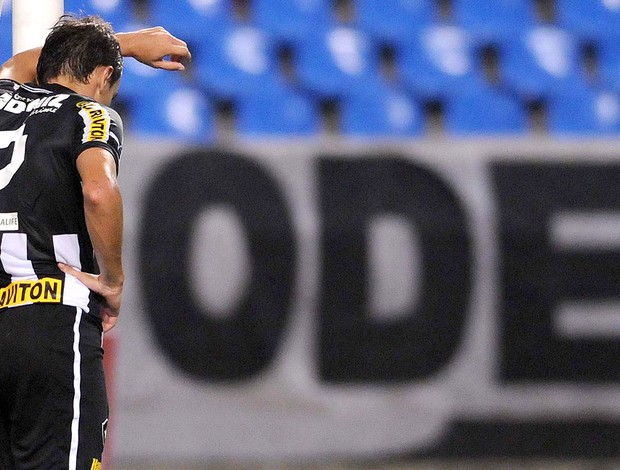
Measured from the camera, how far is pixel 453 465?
5.03 meters

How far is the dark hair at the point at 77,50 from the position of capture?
8.56 feet

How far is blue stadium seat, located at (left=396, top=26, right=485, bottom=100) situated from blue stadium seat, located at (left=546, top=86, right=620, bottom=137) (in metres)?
0.43

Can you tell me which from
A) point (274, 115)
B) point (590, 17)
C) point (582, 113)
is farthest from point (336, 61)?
point (590, 17)

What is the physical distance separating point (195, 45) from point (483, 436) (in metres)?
2.55

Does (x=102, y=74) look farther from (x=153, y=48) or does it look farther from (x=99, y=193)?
(x=99, y=193)

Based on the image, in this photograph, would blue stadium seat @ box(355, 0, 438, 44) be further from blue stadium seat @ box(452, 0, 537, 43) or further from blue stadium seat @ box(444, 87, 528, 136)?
blue stadium seat @ box(444, 87, 528, 136)

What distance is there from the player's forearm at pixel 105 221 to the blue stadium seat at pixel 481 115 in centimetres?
360

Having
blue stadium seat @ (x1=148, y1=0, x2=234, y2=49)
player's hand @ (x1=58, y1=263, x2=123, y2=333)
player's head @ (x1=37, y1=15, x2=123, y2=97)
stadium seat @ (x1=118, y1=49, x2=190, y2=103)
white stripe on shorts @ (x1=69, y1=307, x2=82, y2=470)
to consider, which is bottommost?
white stripe on shorts @ (x1=69, y1=307, x2=82, y2=470)

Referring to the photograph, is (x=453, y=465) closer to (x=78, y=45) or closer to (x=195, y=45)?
(x=195, y=45)

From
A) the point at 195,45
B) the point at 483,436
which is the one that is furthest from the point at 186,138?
the point at 483,436

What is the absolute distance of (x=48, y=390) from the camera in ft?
8.27

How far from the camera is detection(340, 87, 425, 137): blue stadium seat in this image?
5.80 metres

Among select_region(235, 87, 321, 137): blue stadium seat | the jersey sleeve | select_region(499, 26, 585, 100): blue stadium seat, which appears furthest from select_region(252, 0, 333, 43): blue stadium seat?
the jersey sleeve

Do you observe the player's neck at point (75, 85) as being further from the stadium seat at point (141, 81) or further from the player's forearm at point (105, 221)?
the stadium seat at point (141, 81)
